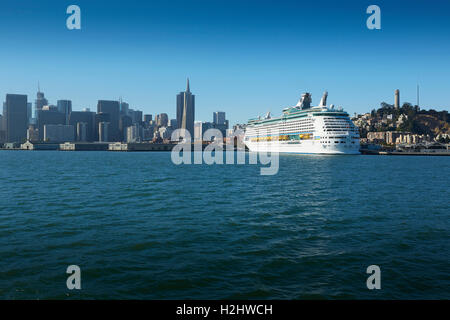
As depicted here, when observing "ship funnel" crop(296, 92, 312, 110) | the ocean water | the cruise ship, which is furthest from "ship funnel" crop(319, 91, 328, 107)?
the ocean water

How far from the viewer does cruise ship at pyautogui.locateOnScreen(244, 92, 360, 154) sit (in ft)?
387

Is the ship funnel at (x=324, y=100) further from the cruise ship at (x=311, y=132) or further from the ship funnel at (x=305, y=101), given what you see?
the ship funnel at (x=305, y=101)

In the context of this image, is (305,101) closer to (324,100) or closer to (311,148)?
(324,100)

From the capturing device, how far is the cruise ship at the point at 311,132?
4648 inches

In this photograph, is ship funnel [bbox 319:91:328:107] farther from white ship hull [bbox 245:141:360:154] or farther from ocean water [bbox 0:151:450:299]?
ocean water [bbox 0:151:450:299]

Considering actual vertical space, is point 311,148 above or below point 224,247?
above

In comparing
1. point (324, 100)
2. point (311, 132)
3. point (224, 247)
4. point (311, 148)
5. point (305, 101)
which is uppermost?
point (305, 101)

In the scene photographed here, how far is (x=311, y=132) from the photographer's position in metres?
126

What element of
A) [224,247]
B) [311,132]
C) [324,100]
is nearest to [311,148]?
[311,132]

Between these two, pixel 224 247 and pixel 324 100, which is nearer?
pixel 224 247

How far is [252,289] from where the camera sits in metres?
→ 11.2

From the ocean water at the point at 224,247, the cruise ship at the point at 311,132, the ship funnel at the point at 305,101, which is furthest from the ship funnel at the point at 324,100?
the ocean water at the point at 224,247
